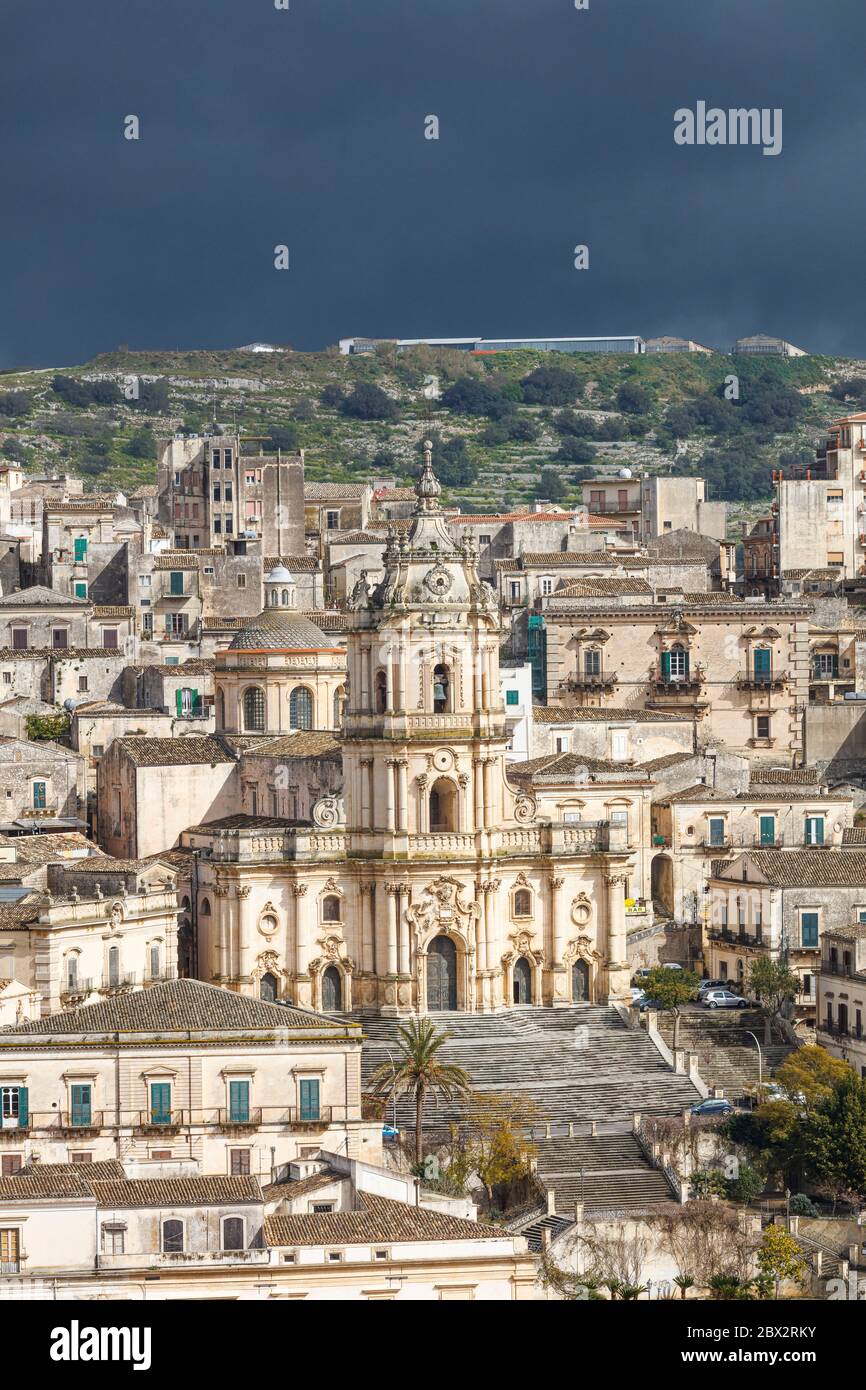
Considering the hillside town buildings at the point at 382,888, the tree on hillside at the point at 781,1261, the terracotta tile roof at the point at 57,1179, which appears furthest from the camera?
the tree on hillside at the point at 781,1261

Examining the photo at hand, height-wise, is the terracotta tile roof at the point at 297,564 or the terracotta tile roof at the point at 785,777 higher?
the terracotta tile roof at the point at 297,564

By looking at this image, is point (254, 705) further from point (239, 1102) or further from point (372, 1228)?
point (372, 1228)

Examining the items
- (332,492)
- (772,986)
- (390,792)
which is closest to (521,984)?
(390,792)

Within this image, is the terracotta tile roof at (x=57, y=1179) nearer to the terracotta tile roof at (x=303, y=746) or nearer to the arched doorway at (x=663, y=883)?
the terracotta tile roof at (x=303, y=746)

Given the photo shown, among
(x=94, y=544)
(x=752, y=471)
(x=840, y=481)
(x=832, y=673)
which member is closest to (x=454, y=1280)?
(x=832, y=673)

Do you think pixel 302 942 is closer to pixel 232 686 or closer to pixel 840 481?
pixel 232 686

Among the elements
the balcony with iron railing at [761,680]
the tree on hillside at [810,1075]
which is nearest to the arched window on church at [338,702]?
the balcony with iron railing at [761,680]
